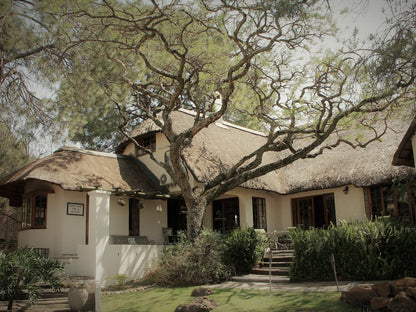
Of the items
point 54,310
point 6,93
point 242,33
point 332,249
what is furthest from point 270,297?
point 6,93

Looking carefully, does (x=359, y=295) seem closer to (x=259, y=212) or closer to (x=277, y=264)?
(x=277, y=264)

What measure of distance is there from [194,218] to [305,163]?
681 cm

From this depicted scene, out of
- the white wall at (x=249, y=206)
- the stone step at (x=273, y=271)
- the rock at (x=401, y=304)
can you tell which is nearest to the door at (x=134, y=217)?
the white wall at (x=249, y=206)

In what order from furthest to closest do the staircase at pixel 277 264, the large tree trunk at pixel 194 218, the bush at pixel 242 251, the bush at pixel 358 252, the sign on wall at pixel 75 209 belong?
1. the sign on wall at pixel 75 209
2. the large tree trunk at pixel 194 218
3. the bush at pixel 242 251
4. the staircase at pixel 277 264
5. the bush at pixel 358 252

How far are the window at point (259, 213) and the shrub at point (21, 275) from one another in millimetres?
9811

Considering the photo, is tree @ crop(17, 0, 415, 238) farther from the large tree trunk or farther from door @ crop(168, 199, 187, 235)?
door @ crop(168, 199, 187, 235)

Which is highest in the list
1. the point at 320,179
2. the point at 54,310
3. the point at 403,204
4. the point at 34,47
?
the point at 34,47

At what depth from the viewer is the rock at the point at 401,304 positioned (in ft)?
22.3

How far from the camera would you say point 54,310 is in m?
9.41

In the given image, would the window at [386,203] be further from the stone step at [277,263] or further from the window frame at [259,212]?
the window frame at [259,212]

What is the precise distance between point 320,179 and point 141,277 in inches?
301

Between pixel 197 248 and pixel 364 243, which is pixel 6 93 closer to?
pixel 197 248

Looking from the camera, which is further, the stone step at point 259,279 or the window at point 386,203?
the window at point 386,203

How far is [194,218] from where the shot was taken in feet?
44.2
